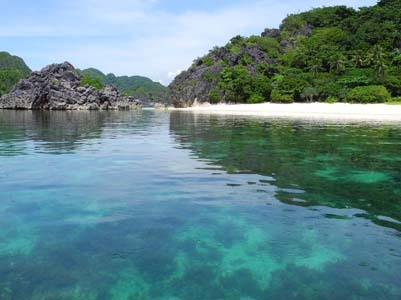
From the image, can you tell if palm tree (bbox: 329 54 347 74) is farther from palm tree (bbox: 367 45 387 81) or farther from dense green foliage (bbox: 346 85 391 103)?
dense green foliage (bbox: 346 85 391 103)

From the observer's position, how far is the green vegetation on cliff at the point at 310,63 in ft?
354

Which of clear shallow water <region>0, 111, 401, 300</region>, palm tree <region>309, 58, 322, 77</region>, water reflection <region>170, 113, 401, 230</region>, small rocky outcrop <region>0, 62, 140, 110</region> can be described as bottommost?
clear shallow water <region>0, 111, 401, 300</region>

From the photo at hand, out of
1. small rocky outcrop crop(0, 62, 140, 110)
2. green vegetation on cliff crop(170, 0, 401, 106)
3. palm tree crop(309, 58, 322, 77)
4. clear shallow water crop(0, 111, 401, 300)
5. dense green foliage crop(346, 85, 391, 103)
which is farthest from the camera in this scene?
small rocky outcrop crop(0, 62, 140, 110)

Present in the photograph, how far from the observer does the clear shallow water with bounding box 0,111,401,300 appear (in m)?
6.70

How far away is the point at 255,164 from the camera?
747 inches

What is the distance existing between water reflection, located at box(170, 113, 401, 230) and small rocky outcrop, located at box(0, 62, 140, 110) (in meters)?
107

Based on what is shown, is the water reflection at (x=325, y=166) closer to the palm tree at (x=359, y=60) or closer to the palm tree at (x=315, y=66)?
the palm tree at (x=359, y=60)

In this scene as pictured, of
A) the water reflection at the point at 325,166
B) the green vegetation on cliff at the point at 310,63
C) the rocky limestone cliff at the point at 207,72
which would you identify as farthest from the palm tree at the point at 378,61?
the water reflection at the point at 325,166

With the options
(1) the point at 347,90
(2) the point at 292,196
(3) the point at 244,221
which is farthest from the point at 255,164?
(1) the point at 347,90

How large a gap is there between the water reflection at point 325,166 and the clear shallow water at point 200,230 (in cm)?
9

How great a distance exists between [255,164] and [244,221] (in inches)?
353

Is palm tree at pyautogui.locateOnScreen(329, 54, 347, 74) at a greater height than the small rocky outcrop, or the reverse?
palm tree at pyautogui.locateOnScreen(329, 54, 347, 74)

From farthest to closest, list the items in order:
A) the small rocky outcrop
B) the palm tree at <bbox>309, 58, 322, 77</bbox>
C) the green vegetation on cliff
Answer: the small rocky outcrop
the palm tree at <bbox>309, 58, 322, 77</bbox>
the green vegetation on cliff

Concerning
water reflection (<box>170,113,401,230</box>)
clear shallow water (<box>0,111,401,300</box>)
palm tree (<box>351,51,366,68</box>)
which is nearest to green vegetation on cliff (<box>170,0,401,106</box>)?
palm tree (<box>351,51,366,68</box>)
